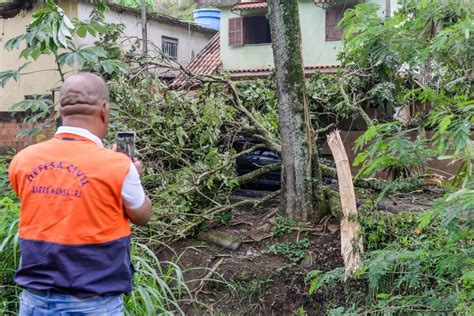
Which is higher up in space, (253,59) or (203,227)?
(253,59)

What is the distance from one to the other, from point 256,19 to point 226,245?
518 inches

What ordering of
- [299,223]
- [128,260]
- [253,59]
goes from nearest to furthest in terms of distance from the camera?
[128,260] < [299,223] < [253,59]

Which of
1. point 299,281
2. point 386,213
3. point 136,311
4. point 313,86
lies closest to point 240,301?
point 299,281

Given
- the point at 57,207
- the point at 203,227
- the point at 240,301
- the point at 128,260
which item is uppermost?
the point at 57,207

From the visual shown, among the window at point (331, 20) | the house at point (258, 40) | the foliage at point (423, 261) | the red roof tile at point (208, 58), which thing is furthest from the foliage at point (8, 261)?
the window at point (331, 20)

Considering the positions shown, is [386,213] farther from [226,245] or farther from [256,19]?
[256,19]

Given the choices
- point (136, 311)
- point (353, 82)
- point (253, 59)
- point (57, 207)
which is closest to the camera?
point (57, 207)

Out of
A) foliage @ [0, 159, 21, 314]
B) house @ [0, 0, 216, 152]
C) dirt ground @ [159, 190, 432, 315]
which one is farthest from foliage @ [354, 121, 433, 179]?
house @ [0, 0, 216, 152]

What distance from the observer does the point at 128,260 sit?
2.34 m

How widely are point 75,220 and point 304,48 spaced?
1612cm

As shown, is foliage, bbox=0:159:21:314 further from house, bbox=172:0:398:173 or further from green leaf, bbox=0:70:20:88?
house, bbox=172:0:398:173

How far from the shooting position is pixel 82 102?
7.64ft

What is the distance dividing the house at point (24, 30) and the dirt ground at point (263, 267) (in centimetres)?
693

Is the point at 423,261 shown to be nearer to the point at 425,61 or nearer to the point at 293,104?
the point at 425,61
